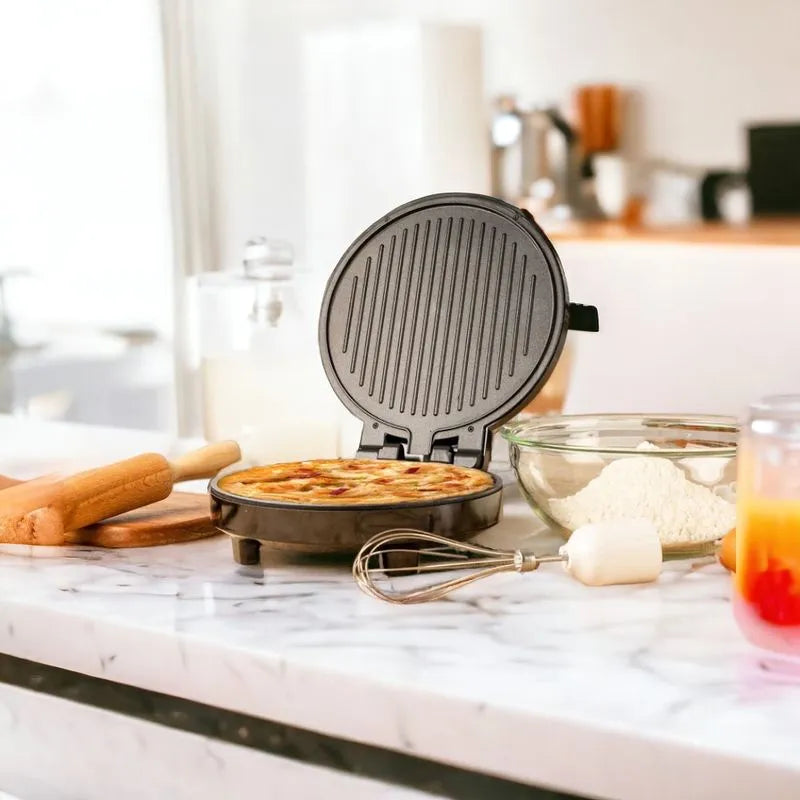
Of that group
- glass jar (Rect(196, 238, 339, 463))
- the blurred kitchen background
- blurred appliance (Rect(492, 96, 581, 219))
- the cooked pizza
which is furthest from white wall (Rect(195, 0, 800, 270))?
the cooked pizza

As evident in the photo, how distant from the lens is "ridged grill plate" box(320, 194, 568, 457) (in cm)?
108

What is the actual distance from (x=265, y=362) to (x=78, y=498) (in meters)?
0.38

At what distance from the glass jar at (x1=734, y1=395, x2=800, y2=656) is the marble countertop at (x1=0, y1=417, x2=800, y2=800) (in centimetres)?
2

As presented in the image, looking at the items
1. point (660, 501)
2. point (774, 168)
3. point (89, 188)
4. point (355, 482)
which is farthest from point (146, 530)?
point (89, 188)

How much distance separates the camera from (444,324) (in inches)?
44.4

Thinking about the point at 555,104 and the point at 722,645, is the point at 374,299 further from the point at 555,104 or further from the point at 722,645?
the point at 555,104

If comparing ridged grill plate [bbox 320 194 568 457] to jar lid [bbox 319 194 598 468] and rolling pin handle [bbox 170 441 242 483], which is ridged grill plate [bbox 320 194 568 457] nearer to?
jar lid [bbox 319 194 598 468]

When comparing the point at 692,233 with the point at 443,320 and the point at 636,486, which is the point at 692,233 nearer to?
the point at 443,320

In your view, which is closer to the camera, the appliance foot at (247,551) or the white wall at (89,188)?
the appliance foot at (247,551)

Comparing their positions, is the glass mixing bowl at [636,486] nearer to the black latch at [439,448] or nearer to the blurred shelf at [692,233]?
the black latch at [439,448]

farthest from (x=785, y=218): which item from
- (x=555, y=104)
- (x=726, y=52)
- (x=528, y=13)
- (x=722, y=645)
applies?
(x=722, y=645)

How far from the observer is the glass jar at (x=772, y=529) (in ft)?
2.37

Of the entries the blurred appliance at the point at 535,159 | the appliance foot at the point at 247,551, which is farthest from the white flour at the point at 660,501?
the blurred appliance at the point at 535,159

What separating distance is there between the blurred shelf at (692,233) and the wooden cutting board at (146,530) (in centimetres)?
255
